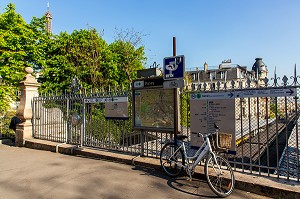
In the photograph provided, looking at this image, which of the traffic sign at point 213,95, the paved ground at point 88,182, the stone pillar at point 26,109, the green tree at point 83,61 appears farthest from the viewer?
the green tree at point 83,61

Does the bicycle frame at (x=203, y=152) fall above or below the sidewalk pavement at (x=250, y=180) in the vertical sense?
above

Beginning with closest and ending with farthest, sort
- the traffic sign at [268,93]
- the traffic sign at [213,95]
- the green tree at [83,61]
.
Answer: the traffic sign at [268,93] → the traffic sign at [213,95] → the green tree at [83,61]

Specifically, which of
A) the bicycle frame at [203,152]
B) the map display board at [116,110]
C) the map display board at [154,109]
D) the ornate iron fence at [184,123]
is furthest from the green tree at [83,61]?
the bicycle frame at [203,152]

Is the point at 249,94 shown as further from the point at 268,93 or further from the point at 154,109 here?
the point at 154,109

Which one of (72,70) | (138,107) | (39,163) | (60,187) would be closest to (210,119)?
(138,107)

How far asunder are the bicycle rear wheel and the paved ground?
0.20 metres

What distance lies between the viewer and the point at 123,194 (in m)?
4.45

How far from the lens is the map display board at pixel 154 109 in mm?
5988

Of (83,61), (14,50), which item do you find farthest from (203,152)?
(14,50)

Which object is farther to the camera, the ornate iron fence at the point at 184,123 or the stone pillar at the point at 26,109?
the stone pillar at the point at 26,109

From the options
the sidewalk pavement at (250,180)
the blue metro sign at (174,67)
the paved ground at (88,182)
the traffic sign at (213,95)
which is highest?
the blue metro sign at (174,67)

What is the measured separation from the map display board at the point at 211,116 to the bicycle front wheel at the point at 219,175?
1.88 ft

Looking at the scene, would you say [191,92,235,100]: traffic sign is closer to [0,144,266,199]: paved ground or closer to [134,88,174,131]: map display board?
[134,88,174,131]: map display board

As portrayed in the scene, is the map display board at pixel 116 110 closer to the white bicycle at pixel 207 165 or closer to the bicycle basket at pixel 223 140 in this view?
the white bicycle at pixel 207 165
